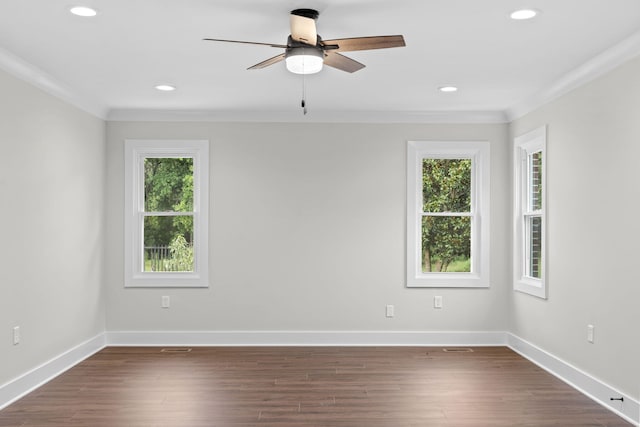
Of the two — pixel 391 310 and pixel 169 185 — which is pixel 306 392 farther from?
pixel 169 185

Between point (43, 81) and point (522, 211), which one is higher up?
point (43, 81)

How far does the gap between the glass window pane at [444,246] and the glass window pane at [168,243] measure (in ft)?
8.28

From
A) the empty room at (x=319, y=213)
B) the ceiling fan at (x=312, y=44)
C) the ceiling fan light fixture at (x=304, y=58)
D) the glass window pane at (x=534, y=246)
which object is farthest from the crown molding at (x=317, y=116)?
the ceiling fan light fixture at (x=304, y=58)

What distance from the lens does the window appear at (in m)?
6.07

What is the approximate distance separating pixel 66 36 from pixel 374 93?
2.62m

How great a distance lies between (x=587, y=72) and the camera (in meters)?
4.25

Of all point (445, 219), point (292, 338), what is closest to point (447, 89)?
point (445, 219)

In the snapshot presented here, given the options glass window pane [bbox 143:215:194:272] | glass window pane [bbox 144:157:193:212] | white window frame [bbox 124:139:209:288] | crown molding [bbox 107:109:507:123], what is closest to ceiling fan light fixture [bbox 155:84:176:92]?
crown molding [bbox 107:109:507:123]

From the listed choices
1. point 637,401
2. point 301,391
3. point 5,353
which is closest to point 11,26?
point 5,353

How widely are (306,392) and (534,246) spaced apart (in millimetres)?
2695

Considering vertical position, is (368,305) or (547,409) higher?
(368,305)

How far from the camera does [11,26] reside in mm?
3432

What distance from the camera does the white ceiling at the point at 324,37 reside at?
3189 millimetres

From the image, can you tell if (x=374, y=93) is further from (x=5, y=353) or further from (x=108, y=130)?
(x=5, y=353)
